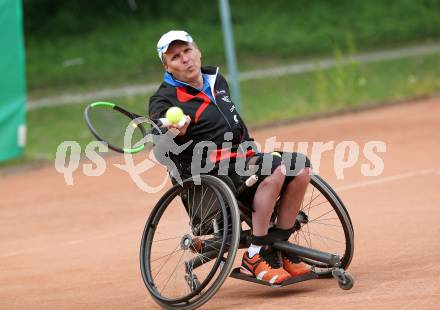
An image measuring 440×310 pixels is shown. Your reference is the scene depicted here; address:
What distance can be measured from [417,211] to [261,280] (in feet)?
9.93

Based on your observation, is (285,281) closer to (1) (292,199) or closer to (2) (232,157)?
(1) (292,199)

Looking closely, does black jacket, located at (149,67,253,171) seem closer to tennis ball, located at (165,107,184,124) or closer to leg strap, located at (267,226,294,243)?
tennis ball, located at (165,107,184,124)

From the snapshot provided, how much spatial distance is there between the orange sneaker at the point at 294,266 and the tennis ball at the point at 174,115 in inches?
47.5

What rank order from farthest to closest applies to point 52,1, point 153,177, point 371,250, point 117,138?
point 52,1 < point 153,177 < point 371,250 < point 117,138

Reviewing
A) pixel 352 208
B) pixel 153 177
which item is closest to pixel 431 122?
pixel 153 177

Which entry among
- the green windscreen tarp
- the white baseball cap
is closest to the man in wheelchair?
the white baseball cap

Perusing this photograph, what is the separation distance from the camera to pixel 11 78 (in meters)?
13.9

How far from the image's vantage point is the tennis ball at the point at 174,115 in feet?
18.8

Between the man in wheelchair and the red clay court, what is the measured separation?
0.89 feet

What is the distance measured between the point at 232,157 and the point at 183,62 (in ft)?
2.12

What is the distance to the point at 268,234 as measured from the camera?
6215 mm

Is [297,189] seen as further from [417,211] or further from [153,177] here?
[153,177]

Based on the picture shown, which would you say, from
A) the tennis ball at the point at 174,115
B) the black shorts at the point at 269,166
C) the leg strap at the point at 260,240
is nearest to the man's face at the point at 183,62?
the tennis ball at the point at 174,115

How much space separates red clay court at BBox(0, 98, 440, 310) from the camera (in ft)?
20.4
